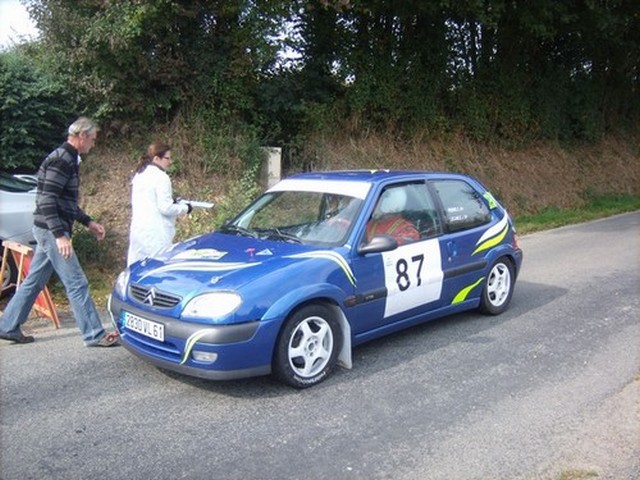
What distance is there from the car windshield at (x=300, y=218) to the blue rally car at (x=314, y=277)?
12 mm

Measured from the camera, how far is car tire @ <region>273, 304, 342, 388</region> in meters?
4.34

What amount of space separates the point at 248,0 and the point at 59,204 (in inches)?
295

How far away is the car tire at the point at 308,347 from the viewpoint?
171 inches

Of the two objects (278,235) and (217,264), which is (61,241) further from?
(278,235)

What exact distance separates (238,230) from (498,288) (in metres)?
2.84

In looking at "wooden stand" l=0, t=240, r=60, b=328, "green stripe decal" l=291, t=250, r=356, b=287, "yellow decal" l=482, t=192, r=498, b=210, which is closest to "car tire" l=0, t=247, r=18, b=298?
"wooden stand" l=0, t=240, r=60, b=328

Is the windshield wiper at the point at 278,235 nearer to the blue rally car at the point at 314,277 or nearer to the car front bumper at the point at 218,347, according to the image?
the blue rally car at the point at 314,277

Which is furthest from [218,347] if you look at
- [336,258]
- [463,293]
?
[463,293]

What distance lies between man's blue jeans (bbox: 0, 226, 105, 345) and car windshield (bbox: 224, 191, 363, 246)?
1.31 metres

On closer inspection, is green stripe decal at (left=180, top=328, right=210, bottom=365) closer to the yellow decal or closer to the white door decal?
the white door decal

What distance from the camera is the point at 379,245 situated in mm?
4785

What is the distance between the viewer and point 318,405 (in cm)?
425

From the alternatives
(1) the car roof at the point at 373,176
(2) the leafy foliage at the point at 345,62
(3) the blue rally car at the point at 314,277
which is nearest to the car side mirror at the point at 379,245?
(3) the blue rally car at the point at 314,277

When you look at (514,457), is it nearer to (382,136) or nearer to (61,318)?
(61,318)
